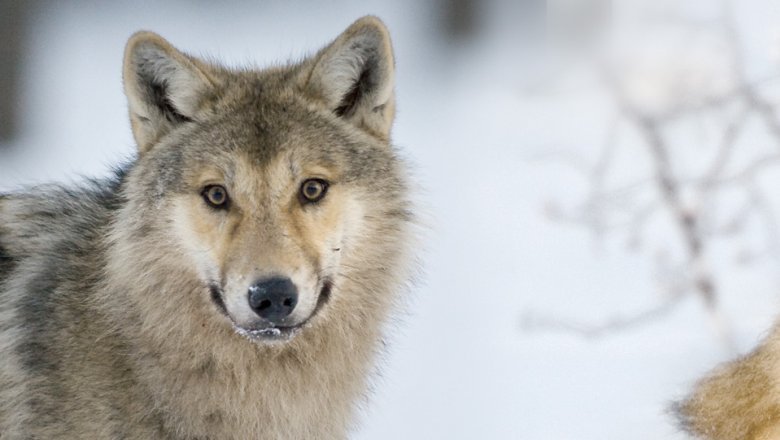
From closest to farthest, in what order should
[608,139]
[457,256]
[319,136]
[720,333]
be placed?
[319,136]
[720,333]
[457,256]
[608,139]

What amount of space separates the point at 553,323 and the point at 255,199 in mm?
2891

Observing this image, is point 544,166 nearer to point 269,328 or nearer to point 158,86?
point 158,86

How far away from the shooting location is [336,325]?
3.44m

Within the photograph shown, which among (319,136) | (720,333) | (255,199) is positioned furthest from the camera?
(720,333)

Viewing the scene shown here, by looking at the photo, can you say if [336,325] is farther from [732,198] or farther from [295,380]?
[732,198]

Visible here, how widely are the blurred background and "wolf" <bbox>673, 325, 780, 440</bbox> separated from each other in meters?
0.32

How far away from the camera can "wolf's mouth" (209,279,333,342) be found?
10.1 feet

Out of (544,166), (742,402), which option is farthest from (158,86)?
(544,166)

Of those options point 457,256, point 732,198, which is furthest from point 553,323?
point 732,198

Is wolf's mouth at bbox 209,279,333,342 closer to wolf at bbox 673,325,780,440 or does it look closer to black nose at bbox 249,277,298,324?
black nose at bbox 249,277,298,324

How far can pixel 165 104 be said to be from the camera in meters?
3.45

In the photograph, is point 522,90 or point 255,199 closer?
point 255,199

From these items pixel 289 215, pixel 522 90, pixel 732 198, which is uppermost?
pixel 522 90

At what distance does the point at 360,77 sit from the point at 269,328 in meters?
0.96
